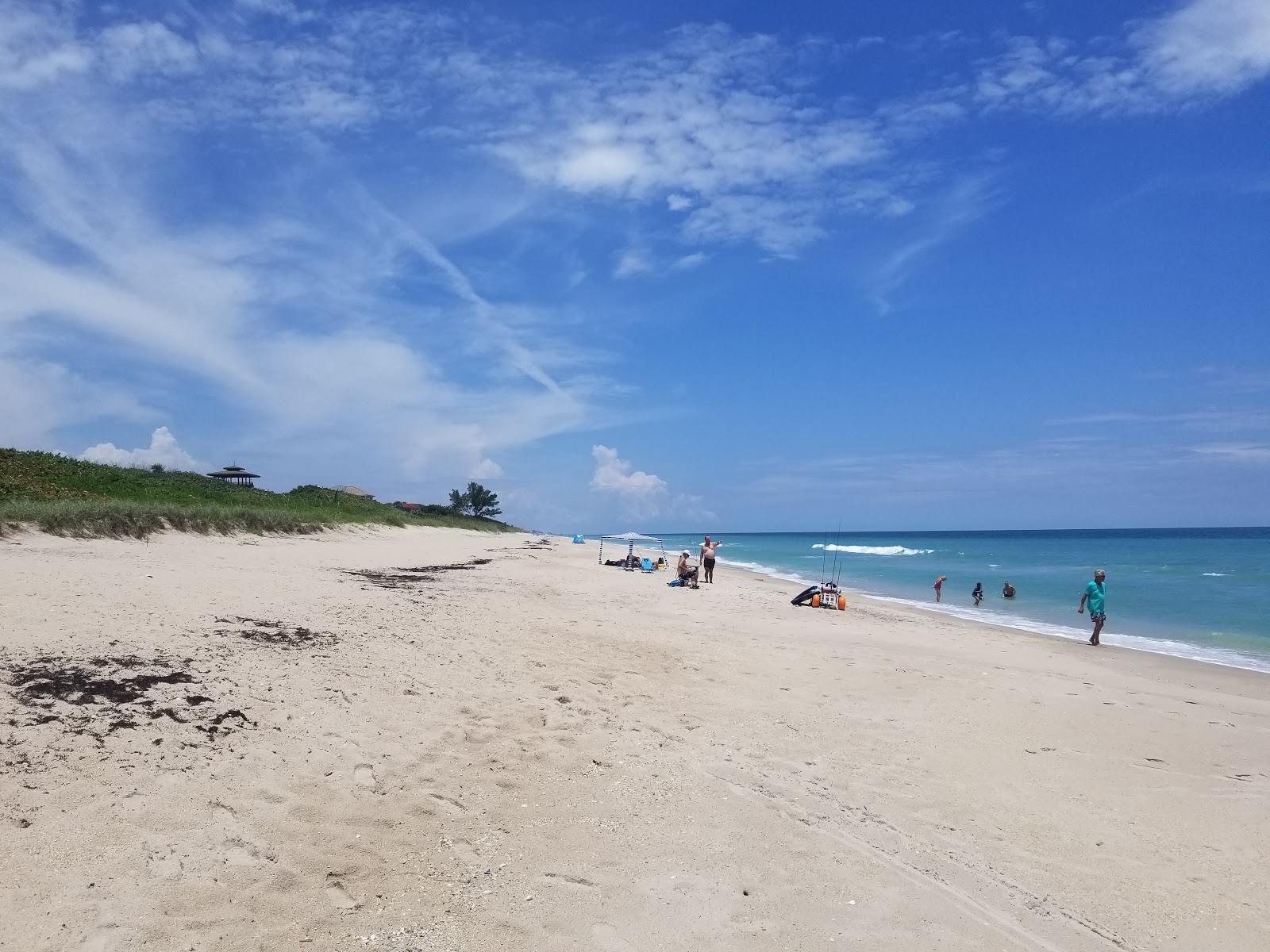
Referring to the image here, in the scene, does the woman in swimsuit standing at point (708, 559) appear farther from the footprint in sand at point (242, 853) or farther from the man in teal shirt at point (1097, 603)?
the footprint in sand at point (242, 853)

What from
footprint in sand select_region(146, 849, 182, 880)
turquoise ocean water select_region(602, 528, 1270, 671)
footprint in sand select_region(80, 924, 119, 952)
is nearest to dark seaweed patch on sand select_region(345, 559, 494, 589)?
footprint in sand select_region(146, 849, 182, 880)

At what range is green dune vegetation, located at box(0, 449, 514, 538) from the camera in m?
15.9

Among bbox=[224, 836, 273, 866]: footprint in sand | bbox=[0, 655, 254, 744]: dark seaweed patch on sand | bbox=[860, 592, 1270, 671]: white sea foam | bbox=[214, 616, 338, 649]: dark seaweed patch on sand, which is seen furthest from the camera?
bbox=[860, 592, 1270, 671]: white sea foam

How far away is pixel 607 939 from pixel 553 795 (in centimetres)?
161

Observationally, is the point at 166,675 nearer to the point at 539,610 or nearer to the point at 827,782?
the point at 827,782

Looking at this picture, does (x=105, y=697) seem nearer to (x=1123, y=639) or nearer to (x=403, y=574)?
(x=403, y=574)

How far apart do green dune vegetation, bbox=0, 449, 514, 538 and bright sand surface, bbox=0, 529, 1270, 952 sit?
7194 millimetres

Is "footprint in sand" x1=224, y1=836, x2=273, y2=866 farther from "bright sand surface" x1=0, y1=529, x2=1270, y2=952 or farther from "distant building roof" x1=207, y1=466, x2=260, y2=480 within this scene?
"distant building roof" x1=207, y1=466, x2=260, y2=480

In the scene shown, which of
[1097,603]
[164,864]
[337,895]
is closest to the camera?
[164,864]

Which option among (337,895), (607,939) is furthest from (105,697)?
(607,939)

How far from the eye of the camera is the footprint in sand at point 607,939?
3.73m

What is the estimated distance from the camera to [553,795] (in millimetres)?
5344

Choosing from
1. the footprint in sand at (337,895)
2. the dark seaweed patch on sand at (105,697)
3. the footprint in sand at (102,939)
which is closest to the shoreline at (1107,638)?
the footprint in sand at (337,895)

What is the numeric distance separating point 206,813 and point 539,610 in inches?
353
